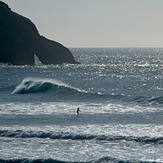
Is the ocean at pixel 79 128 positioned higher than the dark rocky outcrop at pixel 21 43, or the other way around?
the dark rocky outcrop at pixel 21 43

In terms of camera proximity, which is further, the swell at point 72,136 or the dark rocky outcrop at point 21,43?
the dark rocky outcrop at point 21,43

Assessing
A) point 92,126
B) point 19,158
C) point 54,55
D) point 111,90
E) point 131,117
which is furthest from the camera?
point 54,55

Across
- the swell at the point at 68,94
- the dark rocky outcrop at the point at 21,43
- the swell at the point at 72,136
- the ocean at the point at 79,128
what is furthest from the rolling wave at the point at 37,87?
the dark rocky outcrop at the point at 21,43

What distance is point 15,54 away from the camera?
14712cm

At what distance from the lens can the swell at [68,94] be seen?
197 ft

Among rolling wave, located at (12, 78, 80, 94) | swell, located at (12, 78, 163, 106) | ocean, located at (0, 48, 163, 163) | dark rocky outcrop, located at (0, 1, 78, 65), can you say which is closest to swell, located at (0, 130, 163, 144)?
ocean, located at (0, 48, 163, 163)

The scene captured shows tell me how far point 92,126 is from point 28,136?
5.99 m

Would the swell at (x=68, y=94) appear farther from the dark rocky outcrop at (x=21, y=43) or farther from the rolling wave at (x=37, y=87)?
the dark rocky outcrop at (x=21, y=43)

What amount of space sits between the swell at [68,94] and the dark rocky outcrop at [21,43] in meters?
66.5

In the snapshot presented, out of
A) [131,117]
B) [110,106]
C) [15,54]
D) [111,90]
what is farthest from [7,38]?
[131,117]

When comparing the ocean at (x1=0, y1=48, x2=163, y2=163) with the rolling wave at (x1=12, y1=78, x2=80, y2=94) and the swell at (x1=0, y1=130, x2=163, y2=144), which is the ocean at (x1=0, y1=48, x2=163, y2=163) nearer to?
the swell at (x1=0, y1=130, x2=163, y2=144)

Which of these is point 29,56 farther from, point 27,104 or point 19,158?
point 19,158

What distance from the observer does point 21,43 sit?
490 feet

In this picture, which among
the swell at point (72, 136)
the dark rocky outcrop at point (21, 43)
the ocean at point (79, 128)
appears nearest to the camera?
the ocean at point (79, 128)
